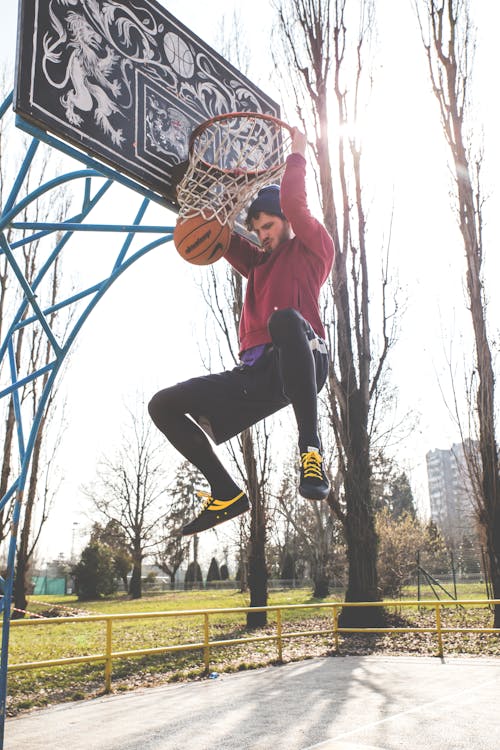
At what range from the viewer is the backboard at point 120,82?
2951 mm

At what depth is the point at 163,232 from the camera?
3.57m

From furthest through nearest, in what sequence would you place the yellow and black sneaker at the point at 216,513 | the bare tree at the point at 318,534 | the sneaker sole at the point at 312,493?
1. the bare tree at the point at 318,534
2. the yellow and black sneaker at the point at 216,513
3. the sneaker sole at the point at 312,493

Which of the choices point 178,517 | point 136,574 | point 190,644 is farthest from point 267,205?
point 178,517

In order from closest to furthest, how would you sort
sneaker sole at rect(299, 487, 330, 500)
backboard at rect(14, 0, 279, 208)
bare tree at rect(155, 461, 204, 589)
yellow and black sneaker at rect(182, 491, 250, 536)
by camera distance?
sneaker sole at rect(299, 487, 330, 500) → yellow and black sneaker at rect(182, 491, 250, 536) → backboard at rect(14, 0, 279, 208) → bare tree at rect(155, 461, 204, 589)

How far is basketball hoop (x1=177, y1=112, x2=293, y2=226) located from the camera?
252 cm

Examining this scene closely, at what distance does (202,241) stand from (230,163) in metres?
0.85

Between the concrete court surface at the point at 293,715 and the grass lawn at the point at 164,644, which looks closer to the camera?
the concrete court surface at the point at 293,715

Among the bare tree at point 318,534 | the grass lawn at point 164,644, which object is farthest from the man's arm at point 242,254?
the bare tree at point 318,534

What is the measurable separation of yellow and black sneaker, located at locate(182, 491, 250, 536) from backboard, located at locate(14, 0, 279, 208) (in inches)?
72.5

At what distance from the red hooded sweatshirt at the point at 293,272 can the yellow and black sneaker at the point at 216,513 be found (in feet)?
1.84

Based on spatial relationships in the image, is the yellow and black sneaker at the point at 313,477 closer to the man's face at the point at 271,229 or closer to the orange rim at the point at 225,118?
the man's face at the point at 271,229

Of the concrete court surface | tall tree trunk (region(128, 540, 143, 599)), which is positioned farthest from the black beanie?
tall tree trunk (region(128, 540, 143, 599))

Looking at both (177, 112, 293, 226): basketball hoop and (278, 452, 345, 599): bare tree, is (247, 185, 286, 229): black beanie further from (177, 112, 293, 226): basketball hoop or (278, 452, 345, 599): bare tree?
(278, 452, 345, 599): bare tree

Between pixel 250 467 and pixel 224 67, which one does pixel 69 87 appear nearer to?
pixel 224 67
